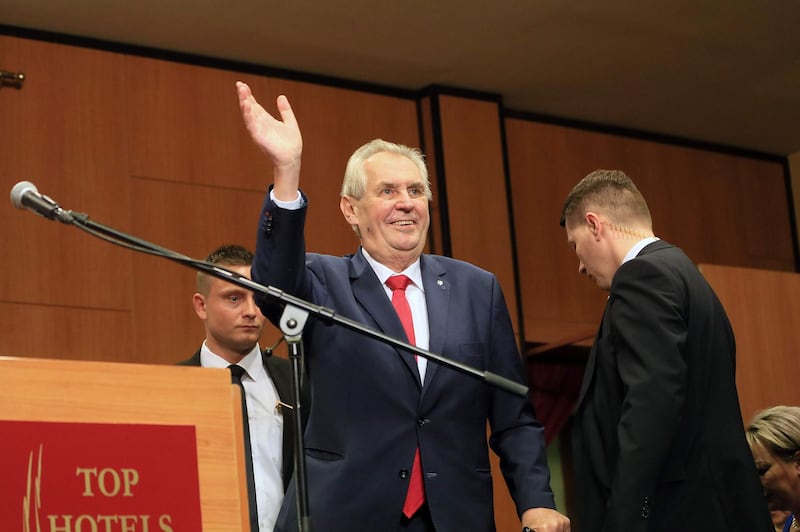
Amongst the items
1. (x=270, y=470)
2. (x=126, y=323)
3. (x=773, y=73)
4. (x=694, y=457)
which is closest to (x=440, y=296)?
(x=694, y=457)

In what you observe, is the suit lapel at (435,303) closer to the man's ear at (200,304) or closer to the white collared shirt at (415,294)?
the white collared shirt at (415,294)

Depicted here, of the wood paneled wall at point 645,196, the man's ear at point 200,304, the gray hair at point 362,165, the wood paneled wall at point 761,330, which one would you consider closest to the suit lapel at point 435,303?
the gray hair at point 362,165

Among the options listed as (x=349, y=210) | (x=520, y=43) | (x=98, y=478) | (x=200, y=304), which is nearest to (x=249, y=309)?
(x=200, y=304)

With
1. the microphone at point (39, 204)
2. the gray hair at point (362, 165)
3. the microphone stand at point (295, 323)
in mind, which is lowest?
the microphone stand at point (295, 323)

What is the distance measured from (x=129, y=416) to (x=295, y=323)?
0.32 meters

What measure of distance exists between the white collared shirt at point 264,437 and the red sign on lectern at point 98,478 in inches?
53.7

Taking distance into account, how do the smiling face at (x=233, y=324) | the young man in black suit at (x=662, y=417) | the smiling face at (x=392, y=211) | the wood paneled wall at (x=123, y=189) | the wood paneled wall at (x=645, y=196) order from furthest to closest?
the wood paneled wall at (x=645, y=196), the wood paneled wall at (x=123, y=189), the smiling face at (x=233, y=324), the smiling face at (x=392, y=211), the young man in black suit at (x=662, y=417)

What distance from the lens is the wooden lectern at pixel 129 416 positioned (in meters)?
1.94

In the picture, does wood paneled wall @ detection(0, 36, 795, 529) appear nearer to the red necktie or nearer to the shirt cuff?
the red necktie

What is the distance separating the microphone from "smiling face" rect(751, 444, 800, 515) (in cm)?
230

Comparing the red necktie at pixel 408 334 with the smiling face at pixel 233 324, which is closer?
the red necktie at pixel 408 334

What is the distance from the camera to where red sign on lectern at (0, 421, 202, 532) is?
75.2 inches

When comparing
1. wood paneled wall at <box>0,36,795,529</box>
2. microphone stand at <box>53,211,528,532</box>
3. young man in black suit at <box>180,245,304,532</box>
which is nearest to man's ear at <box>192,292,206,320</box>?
young man in black suit at <box>180,245,304,532</box>

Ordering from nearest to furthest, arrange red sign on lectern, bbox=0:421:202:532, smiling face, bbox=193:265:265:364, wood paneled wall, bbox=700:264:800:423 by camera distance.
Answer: red sign on lectern, bbox=0:421:202:532, smiling face, bbox=193:265:265:364, wood paneled wall, bbox=700:264:800:423
